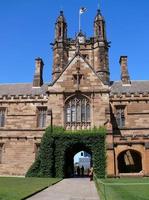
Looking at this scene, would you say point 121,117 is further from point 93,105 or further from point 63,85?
point 63,85

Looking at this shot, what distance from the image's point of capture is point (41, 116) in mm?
32312

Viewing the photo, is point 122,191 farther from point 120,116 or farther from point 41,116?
point 41,116

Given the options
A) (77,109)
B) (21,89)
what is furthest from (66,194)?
(21,89)

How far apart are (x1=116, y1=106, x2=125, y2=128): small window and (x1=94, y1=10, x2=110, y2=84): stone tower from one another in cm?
982

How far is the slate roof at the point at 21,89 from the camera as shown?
116 feet

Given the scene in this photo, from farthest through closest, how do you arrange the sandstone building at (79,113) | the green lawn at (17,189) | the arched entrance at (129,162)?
the arched entrance at (129,162), the sandstone building at (79,113), the green lawn at (17,189)

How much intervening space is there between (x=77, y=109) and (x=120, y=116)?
5540mm

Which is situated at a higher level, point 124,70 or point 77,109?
point 124,70

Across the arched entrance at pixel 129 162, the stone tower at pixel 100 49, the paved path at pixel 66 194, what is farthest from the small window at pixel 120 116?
the paved path at pixel 66 194

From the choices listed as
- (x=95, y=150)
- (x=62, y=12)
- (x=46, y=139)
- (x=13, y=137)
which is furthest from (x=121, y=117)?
(x=62, y=12)

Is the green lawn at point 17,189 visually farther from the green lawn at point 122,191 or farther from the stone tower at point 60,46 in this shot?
the stone tower at point 60,46

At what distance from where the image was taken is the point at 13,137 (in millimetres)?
31188

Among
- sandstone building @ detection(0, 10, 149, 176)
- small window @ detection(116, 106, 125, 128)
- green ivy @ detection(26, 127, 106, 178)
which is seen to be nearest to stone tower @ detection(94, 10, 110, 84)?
sandstone building @ detection(0, 10, 149, 176)

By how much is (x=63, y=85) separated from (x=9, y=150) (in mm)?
9082
